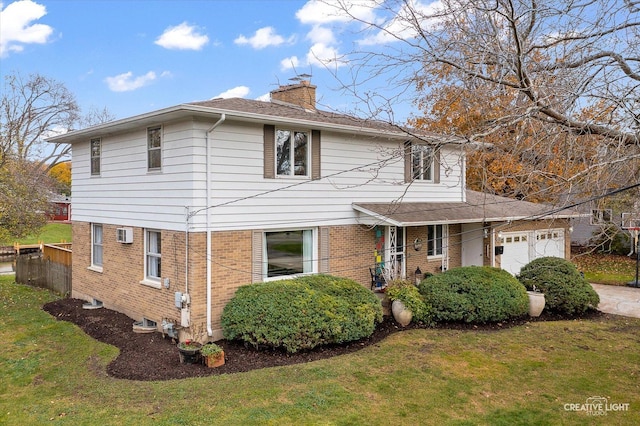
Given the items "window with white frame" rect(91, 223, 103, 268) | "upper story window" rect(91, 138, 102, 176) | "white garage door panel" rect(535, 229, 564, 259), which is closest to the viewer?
"upper story window" rect(91, 138, 102, 176)

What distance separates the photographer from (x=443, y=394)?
743 cm

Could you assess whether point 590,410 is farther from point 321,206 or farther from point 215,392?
point 321,206

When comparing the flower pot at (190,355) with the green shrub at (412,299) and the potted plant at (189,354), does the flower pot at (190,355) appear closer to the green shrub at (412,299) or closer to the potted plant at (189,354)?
the potted plant at (189,354)

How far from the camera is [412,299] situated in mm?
11656

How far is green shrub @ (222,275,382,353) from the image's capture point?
9.27 metres

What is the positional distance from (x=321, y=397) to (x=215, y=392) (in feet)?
5.54

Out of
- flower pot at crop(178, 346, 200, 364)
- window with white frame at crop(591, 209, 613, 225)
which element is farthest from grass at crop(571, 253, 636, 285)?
flower pot at crop(178, 346, 200, 364)

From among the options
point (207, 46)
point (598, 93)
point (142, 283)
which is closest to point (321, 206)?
point (142, 283)

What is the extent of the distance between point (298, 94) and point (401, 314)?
7.14 m

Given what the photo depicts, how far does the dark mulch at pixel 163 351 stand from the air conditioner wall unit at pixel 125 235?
202cm

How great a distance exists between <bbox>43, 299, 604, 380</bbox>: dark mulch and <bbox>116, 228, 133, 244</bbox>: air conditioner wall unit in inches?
79.5

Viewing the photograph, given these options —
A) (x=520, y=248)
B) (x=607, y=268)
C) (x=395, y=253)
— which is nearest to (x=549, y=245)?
(x=520, y=248)

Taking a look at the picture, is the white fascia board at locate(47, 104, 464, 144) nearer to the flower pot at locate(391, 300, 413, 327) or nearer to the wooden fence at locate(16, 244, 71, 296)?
the flower pot at locate(391, 300, 413, 327)

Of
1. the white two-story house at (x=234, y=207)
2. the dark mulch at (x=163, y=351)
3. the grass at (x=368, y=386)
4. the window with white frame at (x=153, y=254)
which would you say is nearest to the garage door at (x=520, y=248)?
the white two-story house at (x=234, y=207)
